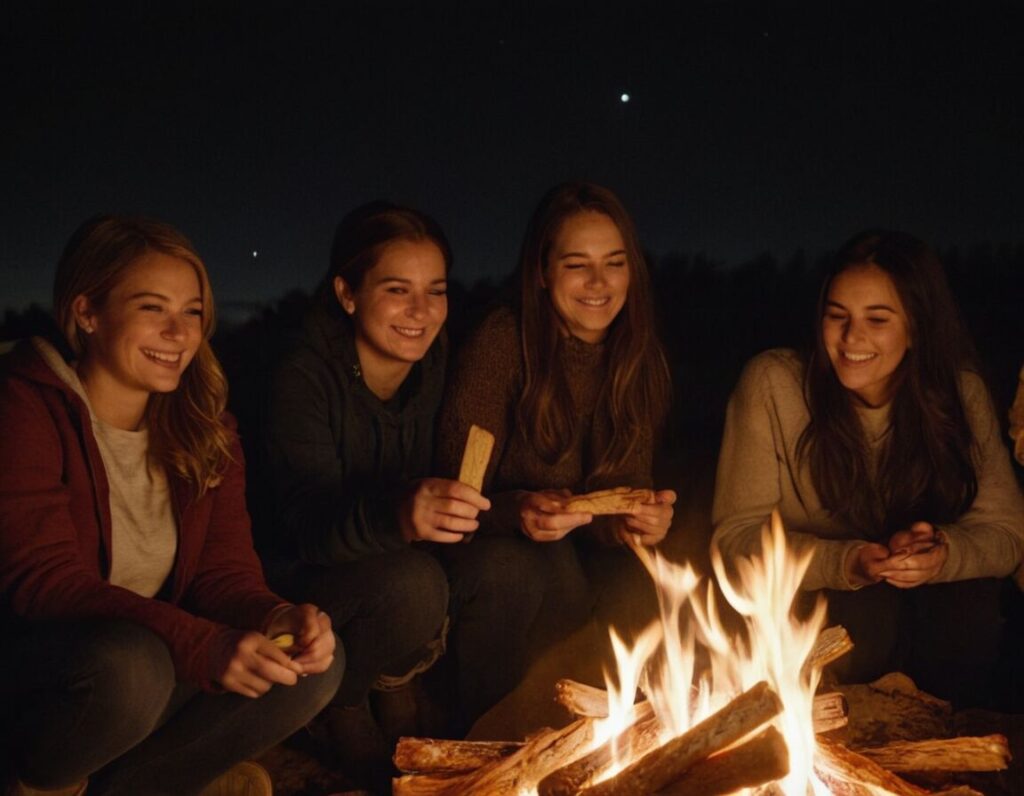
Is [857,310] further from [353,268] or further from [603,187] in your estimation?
[353,268]

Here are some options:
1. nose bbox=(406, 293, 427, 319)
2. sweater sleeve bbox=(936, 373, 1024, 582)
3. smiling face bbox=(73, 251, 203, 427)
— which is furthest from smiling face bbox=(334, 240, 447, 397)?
sweater sleeve bbox=(936, 373, 1024, 582)

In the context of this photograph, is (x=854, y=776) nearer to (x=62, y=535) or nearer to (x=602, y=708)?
(x=602, y=708)

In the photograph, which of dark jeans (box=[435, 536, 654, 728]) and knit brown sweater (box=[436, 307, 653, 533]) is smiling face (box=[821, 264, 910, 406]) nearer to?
knit brown sweater (box=[436, 307, 653, 533])

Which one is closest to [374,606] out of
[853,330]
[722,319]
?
[853,330]

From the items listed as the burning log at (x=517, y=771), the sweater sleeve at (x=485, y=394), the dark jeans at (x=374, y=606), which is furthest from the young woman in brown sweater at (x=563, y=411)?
the burning log at (x=517, y=771)

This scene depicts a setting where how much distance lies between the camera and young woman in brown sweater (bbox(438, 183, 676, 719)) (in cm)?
369

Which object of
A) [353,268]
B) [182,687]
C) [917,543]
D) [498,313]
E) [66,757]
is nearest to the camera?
[66,757]

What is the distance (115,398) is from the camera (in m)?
3.05

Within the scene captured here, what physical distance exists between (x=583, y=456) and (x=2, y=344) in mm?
2250

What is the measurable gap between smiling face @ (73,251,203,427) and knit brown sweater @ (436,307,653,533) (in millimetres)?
1141

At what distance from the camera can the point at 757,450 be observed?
3.89 meters

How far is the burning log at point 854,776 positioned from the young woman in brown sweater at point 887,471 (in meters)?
0.85

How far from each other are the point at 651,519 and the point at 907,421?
3.61 ft

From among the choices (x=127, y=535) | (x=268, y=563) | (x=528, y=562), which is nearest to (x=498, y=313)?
(x=528, y=562)
